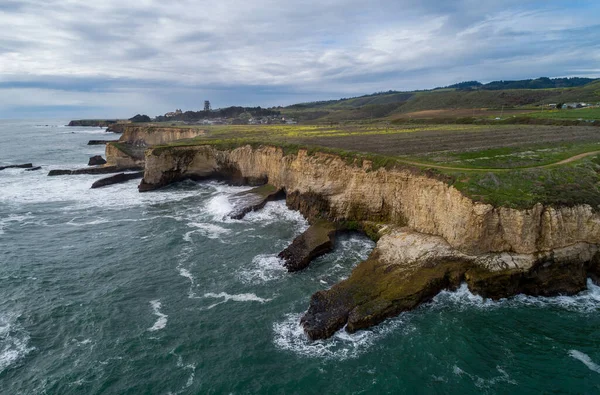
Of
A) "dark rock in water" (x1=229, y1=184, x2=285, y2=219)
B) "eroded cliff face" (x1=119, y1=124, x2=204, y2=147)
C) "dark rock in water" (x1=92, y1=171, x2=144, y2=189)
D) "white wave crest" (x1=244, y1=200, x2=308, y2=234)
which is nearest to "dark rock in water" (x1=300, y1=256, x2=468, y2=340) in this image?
"white wave crest" (x1=244, y1=200, x2=308, y2=234)

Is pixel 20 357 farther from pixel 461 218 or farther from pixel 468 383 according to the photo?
pixel 461 218

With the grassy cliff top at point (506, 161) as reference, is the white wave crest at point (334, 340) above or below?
below

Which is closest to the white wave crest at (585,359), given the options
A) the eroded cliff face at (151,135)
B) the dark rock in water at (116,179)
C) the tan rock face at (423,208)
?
the tan rock face at (423,208)

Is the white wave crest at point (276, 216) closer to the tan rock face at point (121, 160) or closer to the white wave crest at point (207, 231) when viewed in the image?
the white wave crest at point (207, 231)

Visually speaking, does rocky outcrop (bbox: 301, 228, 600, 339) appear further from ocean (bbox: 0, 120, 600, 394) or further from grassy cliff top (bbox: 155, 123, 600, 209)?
grassy cliff top (bbox: 155, 123, 600, 209)

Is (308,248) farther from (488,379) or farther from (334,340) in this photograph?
(488,379)

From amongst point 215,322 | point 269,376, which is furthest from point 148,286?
point 269,376
